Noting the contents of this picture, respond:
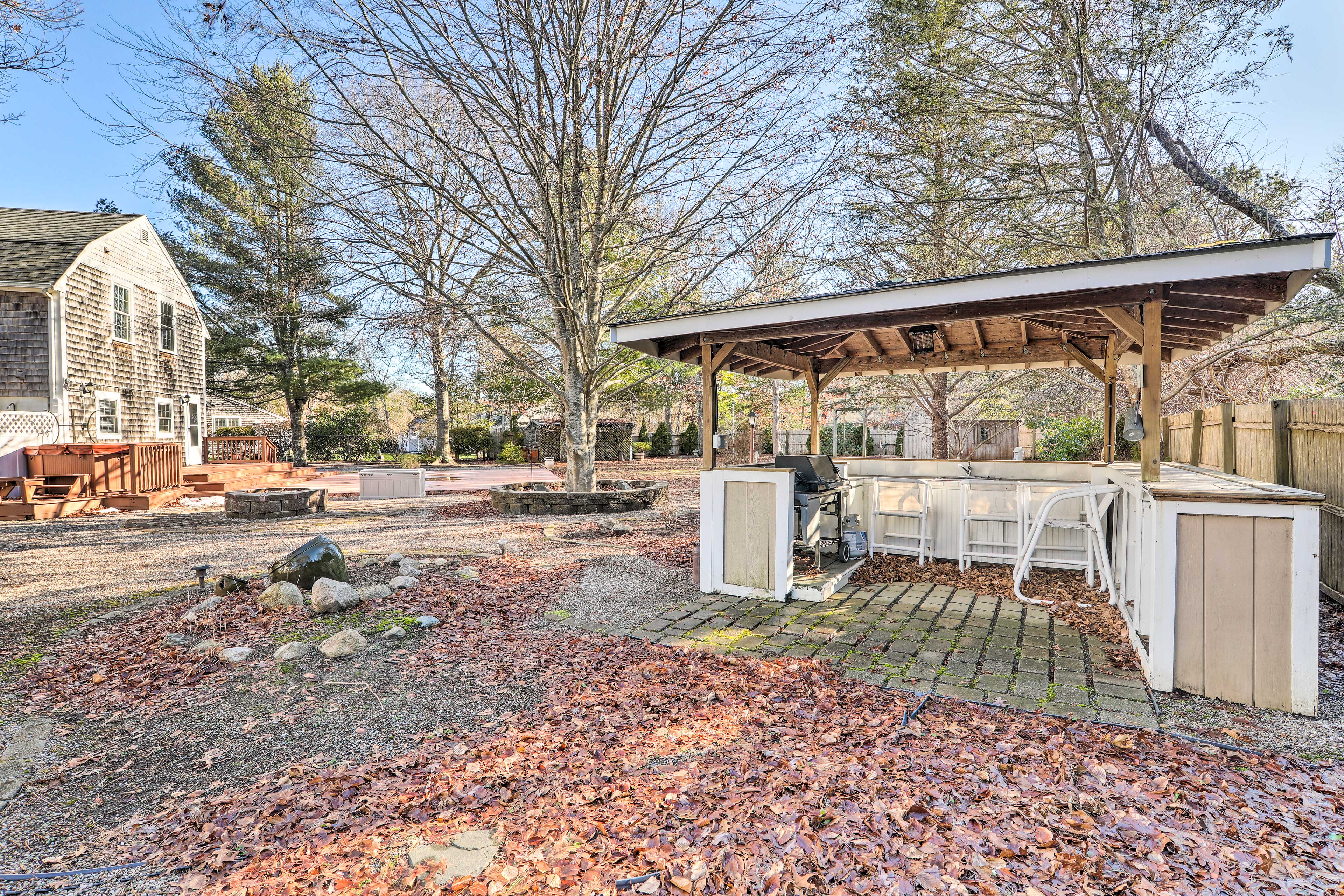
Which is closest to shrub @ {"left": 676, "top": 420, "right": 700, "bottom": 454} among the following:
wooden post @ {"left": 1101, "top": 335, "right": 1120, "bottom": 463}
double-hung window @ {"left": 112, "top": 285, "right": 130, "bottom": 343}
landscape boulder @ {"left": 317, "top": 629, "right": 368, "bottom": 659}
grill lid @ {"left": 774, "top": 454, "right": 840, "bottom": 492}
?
double-hung window @ {"left": 112, "top": 285, "right": 130, "bottom": 343}

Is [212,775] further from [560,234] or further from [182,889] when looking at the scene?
[560,234]

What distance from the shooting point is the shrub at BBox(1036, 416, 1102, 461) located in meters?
12.0

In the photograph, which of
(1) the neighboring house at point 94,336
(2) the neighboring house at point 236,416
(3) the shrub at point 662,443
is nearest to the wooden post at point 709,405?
(1) the neighboring house at point 94,336

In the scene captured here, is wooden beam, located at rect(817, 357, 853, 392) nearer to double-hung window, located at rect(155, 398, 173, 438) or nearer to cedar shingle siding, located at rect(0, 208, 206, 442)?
cedar shingle siding, located at rect(0, 208, 206, 442)

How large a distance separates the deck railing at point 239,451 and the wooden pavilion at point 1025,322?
1527cm

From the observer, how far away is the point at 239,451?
58.7 feet

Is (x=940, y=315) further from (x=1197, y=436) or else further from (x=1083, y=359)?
(x=1197, y=436)

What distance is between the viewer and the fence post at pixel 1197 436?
6414 millimetres

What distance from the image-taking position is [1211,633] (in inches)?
116

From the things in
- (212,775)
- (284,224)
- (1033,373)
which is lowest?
(212,775)

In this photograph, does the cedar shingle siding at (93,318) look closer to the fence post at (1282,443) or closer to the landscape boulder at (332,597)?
the landscape boulder at (332,597)

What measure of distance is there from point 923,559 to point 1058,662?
2.56 m

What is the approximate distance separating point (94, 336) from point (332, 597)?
13.1m

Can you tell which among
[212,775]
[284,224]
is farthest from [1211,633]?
[284,224]
